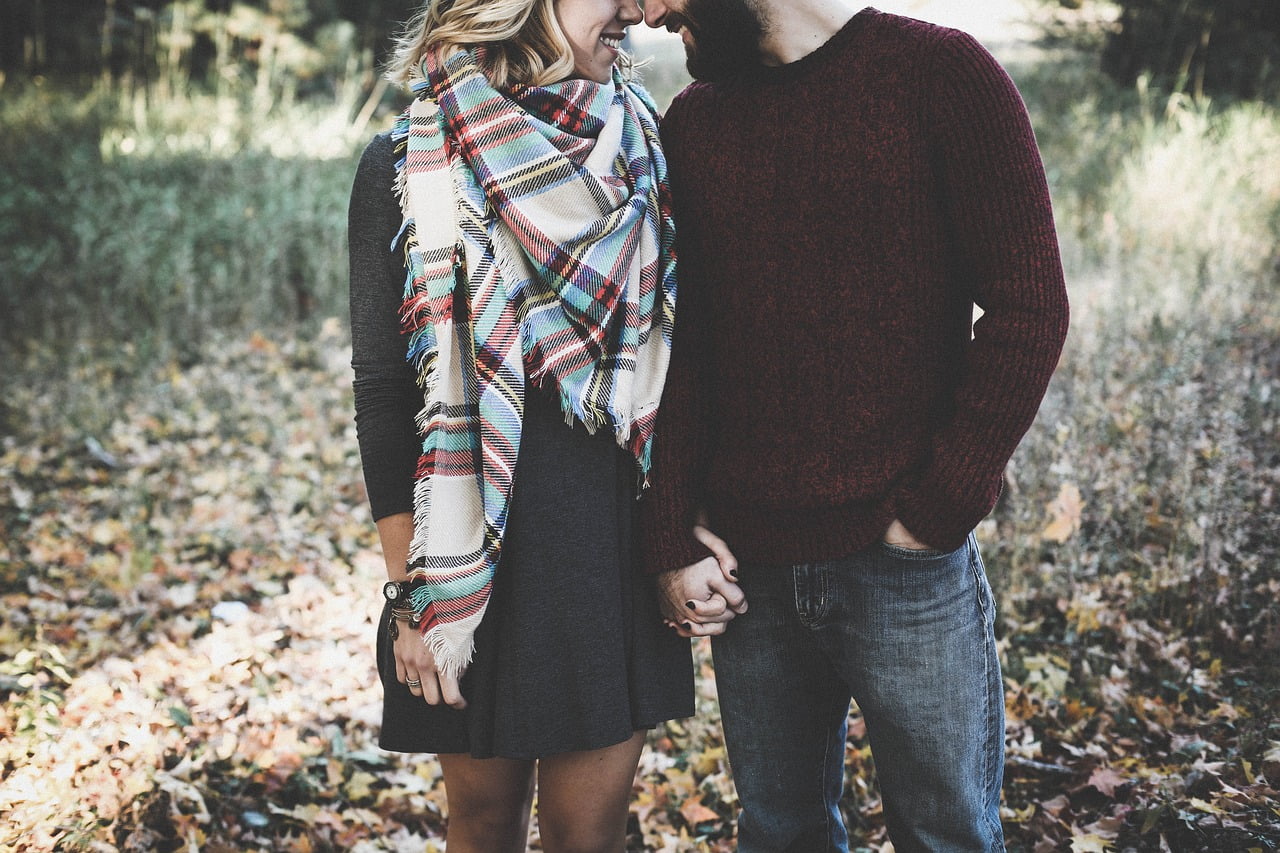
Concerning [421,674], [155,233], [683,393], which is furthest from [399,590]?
[155,233]

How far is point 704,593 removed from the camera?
175 centimetres

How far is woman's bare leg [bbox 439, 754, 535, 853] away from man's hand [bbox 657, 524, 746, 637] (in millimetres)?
421

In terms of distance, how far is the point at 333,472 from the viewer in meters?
4.98

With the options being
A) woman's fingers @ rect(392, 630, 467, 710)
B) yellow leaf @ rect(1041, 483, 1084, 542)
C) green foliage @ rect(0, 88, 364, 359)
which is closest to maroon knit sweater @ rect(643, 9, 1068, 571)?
woman's fingers @ rect(392, 630, 467, 710)

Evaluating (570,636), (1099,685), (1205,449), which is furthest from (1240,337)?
(570,636)

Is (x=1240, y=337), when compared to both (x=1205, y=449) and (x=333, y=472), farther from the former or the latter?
(x=333, y=472)

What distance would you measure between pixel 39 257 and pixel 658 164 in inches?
229

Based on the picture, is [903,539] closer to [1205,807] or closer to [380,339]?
[380,339]

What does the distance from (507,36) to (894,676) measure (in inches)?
54.7

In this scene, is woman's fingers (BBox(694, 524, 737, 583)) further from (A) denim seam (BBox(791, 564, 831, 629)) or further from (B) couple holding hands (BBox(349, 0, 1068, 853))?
(A) denim seam (BBox(791, 564, 831, 629))

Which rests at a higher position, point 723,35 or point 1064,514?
point 723,35

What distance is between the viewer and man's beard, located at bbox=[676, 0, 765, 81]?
67.3 inches

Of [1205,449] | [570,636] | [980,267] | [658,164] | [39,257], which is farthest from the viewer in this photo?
[39,257]

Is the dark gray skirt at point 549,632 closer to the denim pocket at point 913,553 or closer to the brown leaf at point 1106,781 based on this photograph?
the denim pocket at point 913,553
